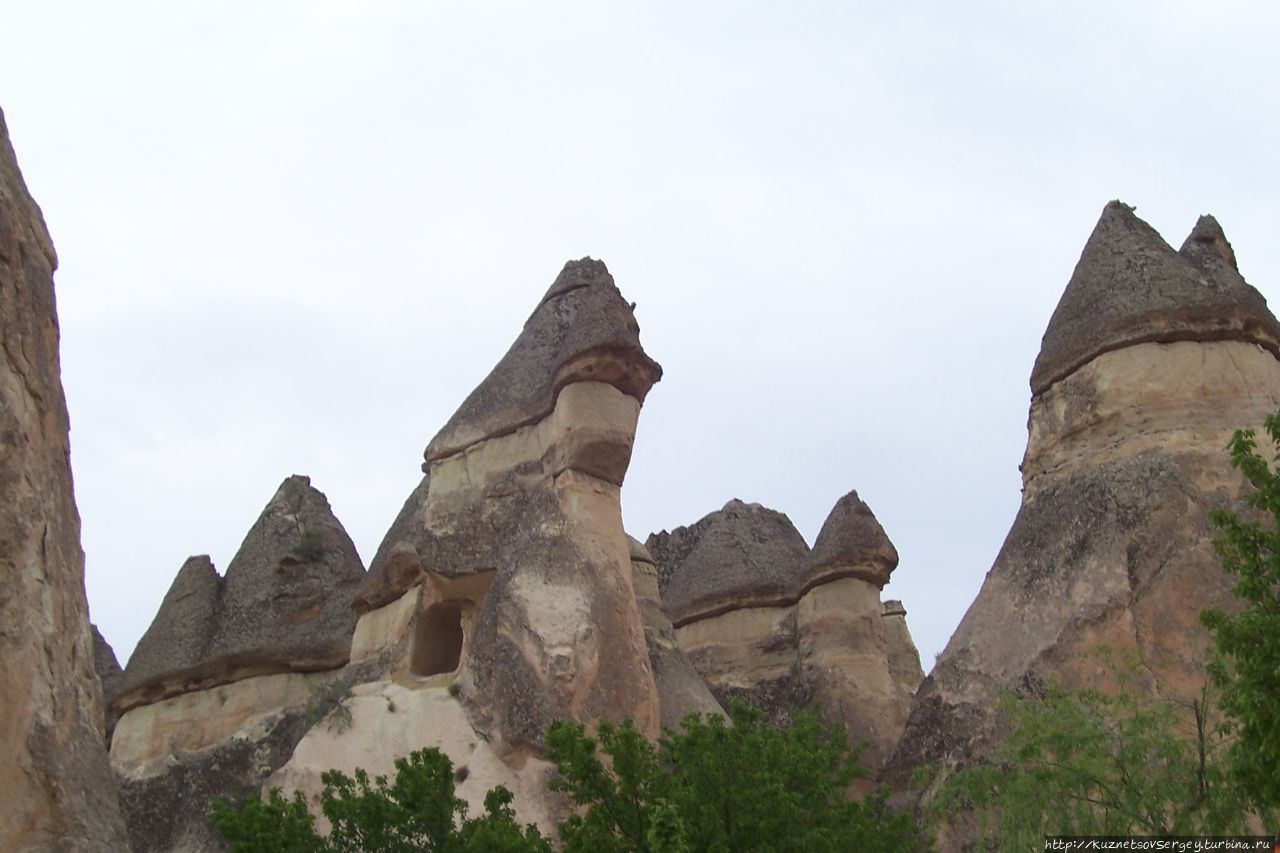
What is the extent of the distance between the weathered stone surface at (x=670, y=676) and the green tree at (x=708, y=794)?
10.4ft

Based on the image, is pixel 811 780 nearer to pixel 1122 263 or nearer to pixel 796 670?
pixel 1122 263

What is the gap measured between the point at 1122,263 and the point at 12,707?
38.3 feet

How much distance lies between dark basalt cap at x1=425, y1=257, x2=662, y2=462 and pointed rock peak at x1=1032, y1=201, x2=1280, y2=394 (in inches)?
170

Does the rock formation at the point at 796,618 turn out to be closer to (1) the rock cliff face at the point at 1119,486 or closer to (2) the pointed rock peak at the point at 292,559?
(2) the pointed rock peak at the point at 292,559

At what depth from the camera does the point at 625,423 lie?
14547 mm

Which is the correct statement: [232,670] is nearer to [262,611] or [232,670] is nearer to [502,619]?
[262,611]

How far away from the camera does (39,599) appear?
20.8 ft

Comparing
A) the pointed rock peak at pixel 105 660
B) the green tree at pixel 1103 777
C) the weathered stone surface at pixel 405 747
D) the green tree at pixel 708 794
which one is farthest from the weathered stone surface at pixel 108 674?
the green tree at pixel 1103 777

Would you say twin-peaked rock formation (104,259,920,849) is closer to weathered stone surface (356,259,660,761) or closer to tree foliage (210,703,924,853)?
weathered stone surface (356,259,660,761)

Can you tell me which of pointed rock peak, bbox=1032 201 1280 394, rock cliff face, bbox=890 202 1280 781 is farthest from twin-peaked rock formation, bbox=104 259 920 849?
pointed rock peak, bbox=1032 201 1280 394

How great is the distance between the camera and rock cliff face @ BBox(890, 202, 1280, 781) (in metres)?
11.7

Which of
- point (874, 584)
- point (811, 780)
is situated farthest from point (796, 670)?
point (811, 780)

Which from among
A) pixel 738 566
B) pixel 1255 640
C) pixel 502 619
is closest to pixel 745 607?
pixel 738 566

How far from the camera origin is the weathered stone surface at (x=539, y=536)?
42.7ft
